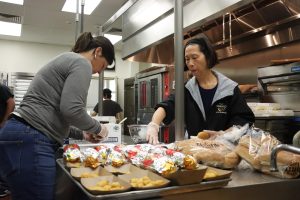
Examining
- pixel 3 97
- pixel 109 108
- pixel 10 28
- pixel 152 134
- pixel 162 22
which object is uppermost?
pixel 10 28

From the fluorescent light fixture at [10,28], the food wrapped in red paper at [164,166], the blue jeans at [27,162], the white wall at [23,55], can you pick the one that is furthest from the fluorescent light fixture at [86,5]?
the food wrapped in red paper at [164,166]

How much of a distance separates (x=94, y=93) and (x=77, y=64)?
21.8ft

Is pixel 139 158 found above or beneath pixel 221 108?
beneath

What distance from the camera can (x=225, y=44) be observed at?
3682mm

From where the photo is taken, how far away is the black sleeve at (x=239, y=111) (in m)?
1.62

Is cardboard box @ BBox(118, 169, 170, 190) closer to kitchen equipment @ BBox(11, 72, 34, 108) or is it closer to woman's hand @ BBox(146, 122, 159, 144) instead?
woman's hand @ BBox(146, 122, 159, 144)

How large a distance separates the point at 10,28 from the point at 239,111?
572cm

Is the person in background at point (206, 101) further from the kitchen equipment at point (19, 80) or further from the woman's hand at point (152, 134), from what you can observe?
the kitchen equipment at point (19, 80)

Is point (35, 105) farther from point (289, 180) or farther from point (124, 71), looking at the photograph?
point (124, 71)

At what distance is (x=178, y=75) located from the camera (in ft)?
4.49

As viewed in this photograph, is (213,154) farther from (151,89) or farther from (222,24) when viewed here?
(151,89)

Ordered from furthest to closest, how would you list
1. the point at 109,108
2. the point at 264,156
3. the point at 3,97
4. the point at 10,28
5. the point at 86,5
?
the point at 10,28 < the point at 109,108 < the point at 86,5 < the point at 3,97 < the point at 264,156

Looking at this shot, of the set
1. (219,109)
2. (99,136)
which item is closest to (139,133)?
(99,136)

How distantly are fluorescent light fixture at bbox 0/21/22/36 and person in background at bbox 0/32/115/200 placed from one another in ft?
16.6
